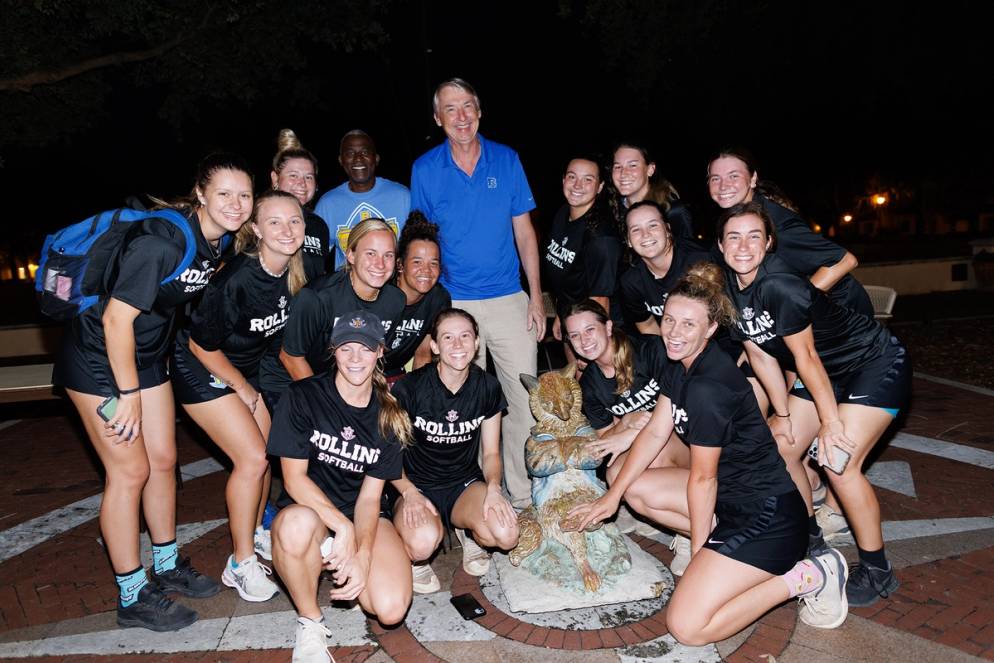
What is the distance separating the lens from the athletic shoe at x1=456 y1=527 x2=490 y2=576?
443 centimetres

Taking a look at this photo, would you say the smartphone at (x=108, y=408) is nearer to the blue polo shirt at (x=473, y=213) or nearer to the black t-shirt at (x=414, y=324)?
the black t-shirt at (x=414, y=324)

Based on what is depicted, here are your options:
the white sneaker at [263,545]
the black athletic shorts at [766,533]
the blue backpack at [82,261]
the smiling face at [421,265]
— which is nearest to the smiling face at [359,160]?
the smiling face at [421,265]

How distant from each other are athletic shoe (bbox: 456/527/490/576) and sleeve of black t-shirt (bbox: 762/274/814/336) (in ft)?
7.51

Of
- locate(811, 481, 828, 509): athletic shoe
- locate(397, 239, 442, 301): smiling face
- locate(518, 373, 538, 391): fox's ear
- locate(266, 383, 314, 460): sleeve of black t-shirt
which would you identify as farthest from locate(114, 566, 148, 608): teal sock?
locate(811, 481, 828, 509): athletic shoe

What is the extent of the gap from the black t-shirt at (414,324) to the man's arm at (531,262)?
0.70 metres

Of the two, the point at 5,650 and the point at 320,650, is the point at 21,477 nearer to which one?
the point at 5,650

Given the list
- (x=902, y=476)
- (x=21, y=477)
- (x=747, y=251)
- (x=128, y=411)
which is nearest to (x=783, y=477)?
(x=747, y=251)

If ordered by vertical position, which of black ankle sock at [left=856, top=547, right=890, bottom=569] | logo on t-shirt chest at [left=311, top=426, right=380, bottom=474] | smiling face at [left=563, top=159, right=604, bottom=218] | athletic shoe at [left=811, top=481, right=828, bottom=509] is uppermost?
smiling face at [left=563, top=159, right=604, bottom=218]

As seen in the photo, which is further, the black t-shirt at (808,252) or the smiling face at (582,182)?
the smiling face at (582,182)

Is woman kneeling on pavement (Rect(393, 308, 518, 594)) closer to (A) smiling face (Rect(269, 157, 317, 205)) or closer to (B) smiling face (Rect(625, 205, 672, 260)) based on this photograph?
(B) smiling face (Rect(625, 205, 672, 260))

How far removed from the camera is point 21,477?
6.80 metres

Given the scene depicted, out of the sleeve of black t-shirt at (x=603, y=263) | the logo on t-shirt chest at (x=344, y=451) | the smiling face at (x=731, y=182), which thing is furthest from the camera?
the sleeve of black t-shirt at (x=603, y=263)

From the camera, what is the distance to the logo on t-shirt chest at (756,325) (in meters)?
3.84

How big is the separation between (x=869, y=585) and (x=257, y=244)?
4.02 metres
